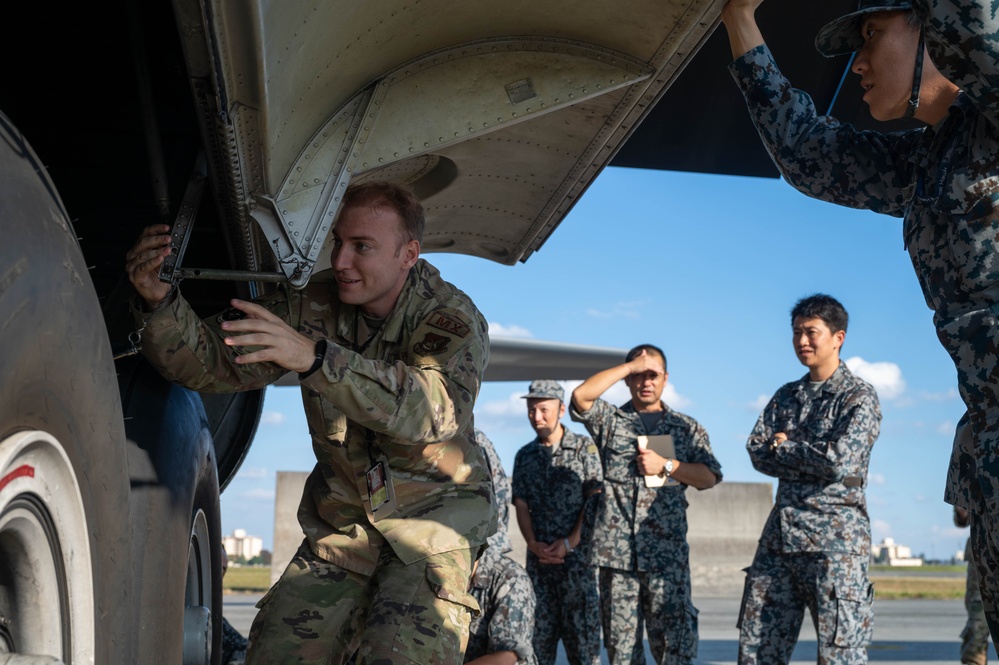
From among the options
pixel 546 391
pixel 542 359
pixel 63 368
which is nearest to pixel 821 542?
pixel 546 391

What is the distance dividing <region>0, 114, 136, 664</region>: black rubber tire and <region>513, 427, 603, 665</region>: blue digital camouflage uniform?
5.02 m

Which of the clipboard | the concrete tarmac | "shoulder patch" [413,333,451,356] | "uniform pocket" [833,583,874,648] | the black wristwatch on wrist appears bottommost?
the concrete tarmac

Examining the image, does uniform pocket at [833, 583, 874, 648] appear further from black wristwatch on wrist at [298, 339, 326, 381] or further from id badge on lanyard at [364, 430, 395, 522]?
black wristwatch on wrist at [298, 339, 326, 381]

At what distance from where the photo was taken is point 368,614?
252 cm

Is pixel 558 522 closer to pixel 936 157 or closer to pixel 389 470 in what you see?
pixel 389 470

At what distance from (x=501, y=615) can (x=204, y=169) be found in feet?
8.14

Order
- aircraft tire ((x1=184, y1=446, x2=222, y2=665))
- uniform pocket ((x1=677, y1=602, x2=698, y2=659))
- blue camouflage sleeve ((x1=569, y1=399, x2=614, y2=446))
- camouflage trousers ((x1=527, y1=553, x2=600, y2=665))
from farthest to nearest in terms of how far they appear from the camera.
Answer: camouflage trousers ((x1=527, y1=553, x2=600, y2=665)) < blue camouflage sleeve ((x1=569, y1=399, x2=614, y2=446)) < uniform pocket ((x1=677, y1=602, x2=698, y2=659)) < aircraft tire ((x1=184, y1=446, x2=222, y2=665))

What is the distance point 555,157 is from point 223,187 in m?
0.97

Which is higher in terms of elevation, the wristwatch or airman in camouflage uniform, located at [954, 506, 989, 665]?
the wristwatch

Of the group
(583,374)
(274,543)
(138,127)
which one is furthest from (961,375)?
(274,543)

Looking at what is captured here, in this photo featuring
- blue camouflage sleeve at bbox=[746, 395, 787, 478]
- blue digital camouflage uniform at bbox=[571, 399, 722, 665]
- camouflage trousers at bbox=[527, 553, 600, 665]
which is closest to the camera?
blue camouflage sleeve at bbox=[746, 395, 787, 478]

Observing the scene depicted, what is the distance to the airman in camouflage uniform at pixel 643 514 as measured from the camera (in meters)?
6.04

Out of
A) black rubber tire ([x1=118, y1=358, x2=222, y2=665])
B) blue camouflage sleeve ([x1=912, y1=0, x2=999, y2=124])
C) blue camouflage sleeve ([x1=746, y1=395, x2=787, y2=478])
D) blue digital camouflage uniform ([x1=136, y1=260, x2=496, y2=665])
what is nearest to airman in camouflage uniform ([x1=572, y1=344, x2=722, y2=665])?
blue camouflage sleeve ([x1=746, y1=395, x2=787, y2=478])

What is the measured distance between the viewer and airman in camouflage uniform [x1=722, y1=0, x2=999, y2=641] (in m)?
1.87
